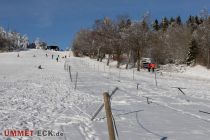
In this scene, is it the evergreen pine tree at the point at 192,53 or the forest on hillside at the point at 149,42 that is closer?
the forest on hillside at the point at 149,42

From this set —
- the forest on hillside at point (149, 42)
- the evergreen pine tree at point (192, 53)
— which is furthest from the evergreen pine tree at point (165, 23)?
the evergreen pine tree at point (192, 53)

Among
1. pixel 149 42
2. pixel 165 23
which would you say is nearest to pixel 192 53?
pixel 149 42

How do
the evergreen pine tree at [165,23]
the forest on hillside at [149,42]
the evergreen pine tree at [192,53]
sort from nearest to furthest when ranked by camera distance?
the forest on hillside at [149,42] < the evergreen pine tree at [192,53] < the evergreen pine tree at [165,23]

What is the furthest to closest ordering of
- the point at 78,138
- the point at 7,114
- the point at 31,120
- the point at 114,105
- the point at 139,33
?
the point at 139,33 < the point at 114,105 < the point at 7,114 < the point at 31,120 < the point at 78,138

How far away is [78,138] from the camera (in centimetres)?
946

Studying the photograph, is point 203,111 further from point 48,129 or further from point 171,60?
point 171,60

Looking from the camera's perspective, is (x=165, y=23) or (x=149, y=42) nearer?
(x=149, y=42)

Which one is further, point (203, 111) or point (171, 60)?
point (171, 60)

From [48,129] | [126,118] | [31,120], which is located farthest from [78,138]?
[126,118]

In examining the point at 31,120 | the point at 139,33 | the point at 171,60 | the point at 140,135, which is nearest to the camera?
the point at 140,135

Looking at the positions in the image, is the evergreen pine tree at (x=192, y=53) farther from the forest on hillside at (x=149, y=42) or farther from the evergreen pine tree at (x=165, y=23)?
the evergreen pine tree at (x=165, y=23)

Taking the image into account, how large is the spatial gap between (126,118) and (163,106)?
4311 millimetres

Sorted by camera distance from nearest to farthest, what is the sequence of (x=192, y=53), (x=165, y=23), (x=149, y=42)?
1. (x=149, y=42)
2. (x=192, y=53)
3. (x=165, y=23)

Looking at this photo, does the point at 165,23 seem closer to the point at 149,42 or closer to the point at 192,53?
the point at 192,53
